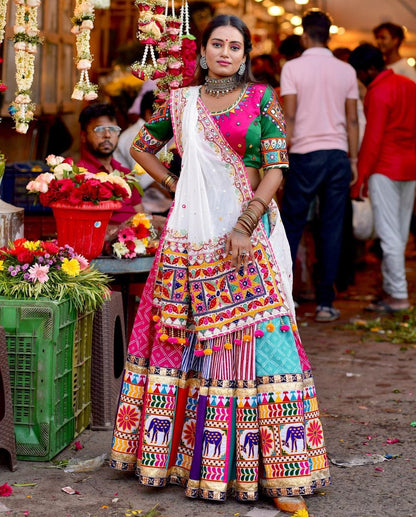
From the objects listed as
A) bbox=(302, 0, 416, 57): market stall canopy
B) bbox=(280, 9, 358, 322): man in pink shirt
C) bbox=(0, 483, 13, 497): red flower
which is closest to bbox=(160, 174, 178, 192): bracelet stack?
bbox=(0, 483, 13, 497): red flower

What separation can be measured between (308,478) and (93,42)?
259 inches

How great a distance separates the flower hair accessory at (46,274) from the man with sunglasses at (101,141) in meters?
1.45

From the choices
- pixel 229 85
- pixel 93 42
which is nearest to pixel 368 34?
pixel 93 42

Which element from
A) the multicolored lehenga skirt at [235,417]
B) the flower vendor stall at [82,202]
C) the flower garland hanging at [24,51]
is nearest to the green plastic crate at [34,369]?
the multicolored lehenga skirt at [235,417]

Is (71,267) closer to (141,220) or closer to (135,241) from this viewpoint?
(135,241)

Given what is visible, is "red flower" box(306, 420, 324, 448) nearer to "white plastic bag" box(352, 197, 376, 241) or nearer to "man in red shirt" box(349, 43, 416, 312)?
"man in red shirt" box(349, 43, 416, 312)

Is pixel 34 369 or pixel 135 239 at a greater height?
pixel 135 239

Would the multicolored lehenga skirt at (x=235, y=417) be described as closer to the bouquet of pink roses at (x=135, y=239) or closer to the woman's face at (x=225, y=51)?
the woman's face at (x=225, y=51)

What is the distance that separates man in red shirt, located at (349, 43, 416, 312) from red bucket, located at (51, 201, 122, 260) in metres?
3.51

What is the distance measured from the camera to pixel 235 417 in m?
3.90

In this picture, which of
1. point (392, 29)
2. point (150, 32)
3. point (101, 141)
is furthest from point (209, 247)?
point (392, 29)

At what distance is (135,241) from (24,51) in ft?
3.94

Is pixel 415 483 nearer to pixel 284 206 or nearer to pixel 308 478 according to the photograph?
pixel 308 478

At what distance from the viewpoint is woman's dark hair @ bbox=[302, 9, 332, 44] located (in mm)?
7574
